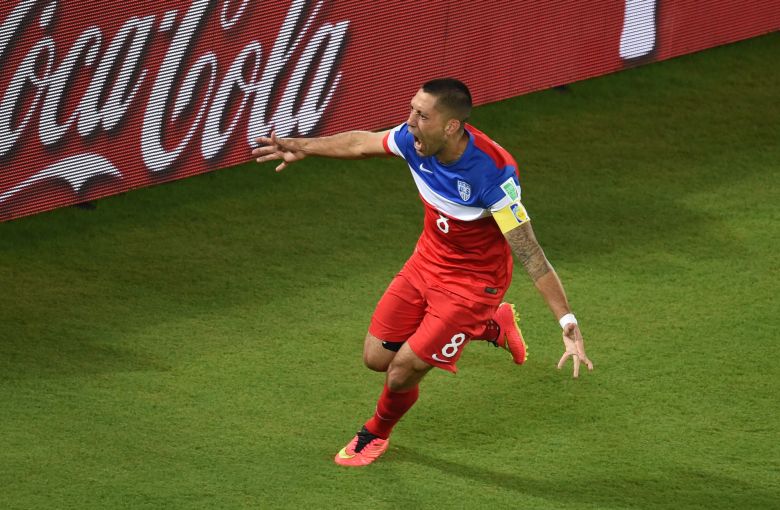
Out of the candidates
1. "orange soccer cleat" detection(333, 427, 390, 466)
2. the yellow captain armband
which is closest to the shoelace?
"orange soccer cleat" detection(333, 427, 390, 466)

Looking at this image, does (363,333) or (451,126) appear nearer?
(451,126)

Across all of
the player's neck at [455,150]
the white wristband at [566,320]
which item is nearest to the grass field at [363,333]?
the white wristband at [566,320]

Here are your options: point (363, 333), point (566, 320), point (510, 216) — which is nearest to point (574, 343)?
point (566, 320)

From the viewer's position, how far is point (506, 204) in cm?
512

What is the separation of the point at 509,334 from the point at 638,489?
1.03 m

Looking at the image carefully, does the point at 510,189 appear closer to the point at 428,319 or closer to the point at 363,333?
the point at 428,319

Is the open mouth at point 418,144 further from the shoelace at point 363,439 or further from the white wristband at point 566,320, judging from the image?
the shoelace at point 363,439

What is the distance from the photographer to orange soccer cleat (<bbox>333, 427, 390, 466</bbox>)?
5.59 m

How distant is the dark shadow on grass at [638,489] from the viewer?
Result: 5375 mm

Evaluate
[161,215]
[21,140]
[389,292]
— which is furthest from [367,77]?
[389,292]

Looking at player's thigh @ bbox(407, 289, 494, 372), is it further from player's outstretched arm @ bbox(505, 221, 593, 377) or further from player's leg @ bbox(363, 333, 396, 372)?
player's outstretched arm @ bbox(505, 221, 593, 377)

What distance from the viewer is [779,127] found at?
30.0 feet

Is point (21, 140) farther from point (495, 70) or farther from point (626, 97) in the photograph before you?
point (626, 97)

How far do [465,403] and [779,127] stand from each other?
13.5 feet
